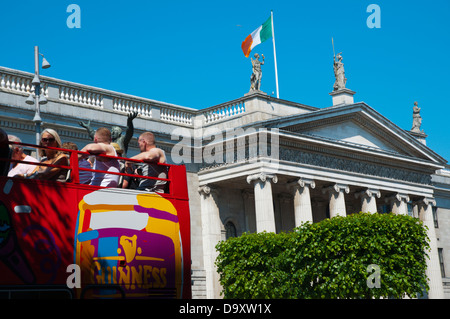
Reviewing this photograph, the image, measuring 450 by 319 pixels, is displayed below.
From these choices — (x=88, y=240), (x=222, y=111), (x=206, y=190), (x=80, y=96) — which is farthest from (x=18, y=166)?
(x=222, y=111)

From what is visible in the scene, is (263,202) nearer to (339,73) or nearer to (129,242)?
(339,73)

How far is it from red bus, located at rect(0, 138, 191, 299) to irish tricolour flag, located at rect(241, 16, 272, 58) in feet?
99.1

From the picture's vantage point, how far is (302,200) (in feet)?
120

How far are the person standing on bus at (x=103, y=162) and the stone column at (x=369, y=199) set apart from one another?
3022 centimetres

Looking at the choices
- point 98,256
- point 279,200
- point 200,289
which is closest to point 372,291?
point 200,289

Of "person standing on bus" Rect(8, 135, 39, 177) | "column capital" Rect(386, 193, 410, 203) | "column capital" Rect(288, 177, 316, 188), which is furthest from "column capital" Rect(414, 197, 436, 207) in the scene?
"person standing on bus" Rect(8, 135, 39, 177)

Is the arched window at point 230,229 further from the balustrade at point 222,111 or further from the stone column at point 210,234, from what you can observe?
the balustrade at point 222,111

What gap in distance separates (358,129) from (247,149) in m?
9.21

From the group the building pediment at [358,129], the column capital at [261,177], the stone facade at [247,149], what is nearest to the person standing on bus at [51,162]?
the stone facade at [247,149]

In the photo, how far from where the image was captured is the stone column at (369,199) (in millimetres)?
40031

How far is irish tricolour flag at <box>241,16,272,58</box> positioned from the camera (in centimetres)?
4081

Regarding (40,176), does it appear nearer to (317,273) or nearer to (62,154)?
(62,154)

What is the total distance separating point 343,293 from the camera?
27.9 m
